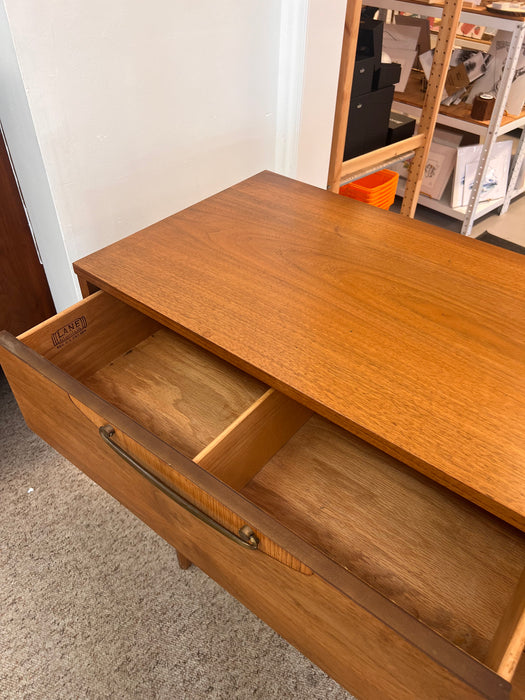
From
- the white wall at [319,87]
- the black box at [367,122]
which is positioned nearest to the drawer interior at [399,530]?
the white wall at [319,87]

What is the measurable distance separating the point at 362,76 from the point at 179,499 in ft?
4.25

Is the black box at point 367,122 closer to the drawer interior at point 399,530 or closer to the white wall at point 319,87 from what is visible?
the white wall at point 319,87

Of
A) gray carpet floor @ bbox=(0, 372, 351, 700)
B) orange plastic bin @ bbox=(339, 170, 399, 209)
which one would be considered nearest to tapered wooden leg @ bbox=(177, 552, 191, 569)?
gray carpet floor @ bbox=(0, 372, 351, 700)

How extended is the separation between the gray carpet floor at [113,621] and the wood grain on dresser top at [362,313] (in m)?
0.58

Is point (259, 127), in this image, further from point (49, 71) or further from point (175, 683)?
point (175, 683)

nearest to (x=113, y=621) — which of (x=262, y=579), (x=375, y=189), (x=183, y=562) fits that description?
(x=183, y=562)

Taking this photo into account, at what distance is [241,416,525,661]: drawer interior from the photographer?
0.56 meters

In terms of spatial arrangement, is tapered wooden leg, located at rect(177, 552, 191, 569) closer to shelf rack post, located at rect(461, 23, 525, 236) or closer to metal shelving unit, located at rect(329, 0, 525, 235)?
metal shelving unit, located at rect(329, 0, 525, 235)

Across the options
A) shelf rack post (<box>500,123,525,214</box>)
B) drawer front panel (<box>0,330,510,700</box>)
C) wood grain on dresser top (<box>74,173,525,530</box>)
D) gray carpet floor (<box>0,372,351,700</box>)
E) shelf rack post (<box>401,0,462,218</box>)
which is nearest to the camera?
drawer front panel (<box>0,330,510,700</box>)

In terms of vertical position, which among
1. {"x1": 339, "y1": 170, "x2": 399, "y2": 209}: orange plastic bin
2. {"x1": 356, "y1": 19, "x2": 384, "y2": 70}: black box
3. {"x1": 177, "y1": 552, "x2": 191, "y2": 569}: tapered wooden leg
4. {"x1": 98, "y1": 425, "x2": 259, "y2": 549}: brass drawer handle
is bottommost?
{"x1": 177, "y1": 552, "x2": 191, "y2": 569}: tapered wooden leg

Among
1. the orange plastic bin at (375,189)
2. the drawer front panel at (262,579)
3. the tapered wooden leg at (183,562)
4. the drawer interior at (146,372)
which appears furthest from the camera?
the orange plastic bin at (375,189)

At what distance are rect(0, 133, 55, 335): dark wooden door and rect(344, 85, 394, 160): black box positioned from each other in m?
0.90

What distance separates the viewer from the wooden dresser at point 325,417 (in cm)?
46

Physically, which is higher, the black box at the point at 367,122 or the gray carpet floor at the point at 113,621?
the black box at the point at 367,122
